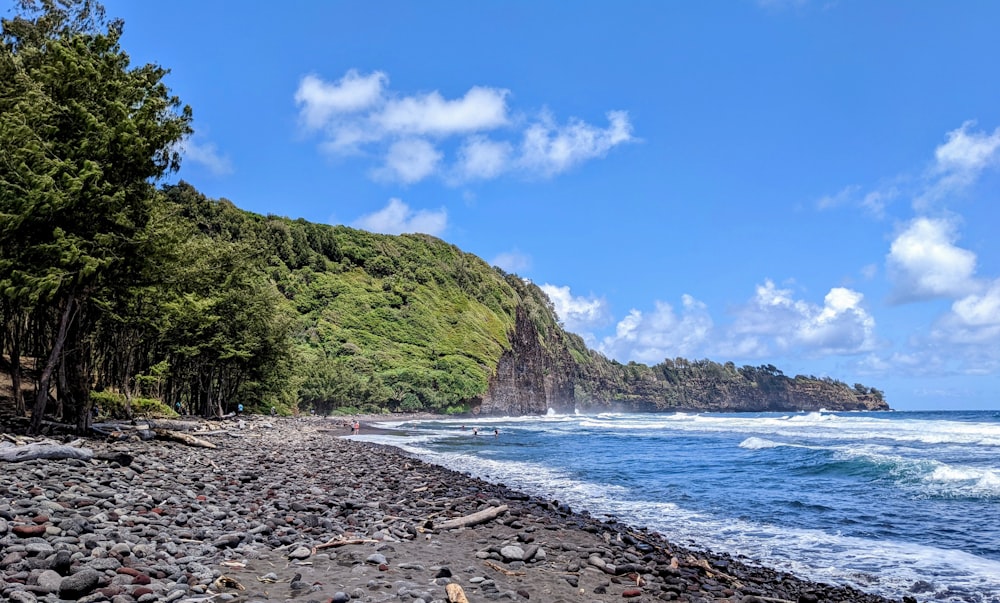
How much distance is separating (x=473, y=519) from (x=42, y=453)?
8.51 m

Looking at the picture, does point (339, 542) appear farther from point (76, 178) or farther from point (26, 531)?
point (76, 178)

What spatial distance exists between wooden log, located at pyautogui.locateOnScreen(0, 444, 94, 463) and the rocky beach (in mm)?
140

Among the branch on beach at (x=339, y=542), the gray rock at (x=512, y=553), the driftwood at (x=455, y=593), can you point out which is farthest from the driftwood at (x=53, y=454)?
the driftwood at (x=455, y=593)

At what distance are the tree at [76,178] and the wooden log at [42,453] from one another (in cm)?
570

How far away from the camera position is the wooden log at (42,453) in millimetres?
10873

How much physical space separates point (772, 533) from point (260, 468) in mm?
13405

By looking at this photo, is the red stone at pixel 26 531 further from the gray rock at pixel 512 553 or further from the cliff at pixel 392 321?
the cliff at pixel 392 321

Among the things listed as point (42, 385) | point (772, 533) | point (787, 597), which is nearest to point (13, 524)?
point (787, 597)

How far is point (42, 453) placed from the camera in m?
11.4

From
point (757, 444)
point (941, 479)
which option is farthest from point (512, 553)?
point (757, 444)

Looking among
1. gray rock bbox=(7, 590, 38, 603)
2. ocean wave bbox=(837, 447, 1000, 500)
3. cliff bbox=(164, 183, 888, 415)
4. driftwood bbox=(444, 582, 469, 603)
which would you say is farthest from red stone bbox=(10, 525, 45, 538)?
cliff bbox=(164, 183, 888, 415)

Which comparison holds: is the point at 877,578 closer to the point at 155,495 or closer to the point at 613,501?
the point at 613,501

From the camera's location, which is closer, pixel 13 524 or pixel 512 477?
pixel 13 524

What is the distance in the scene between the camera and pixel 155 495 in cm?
1004
